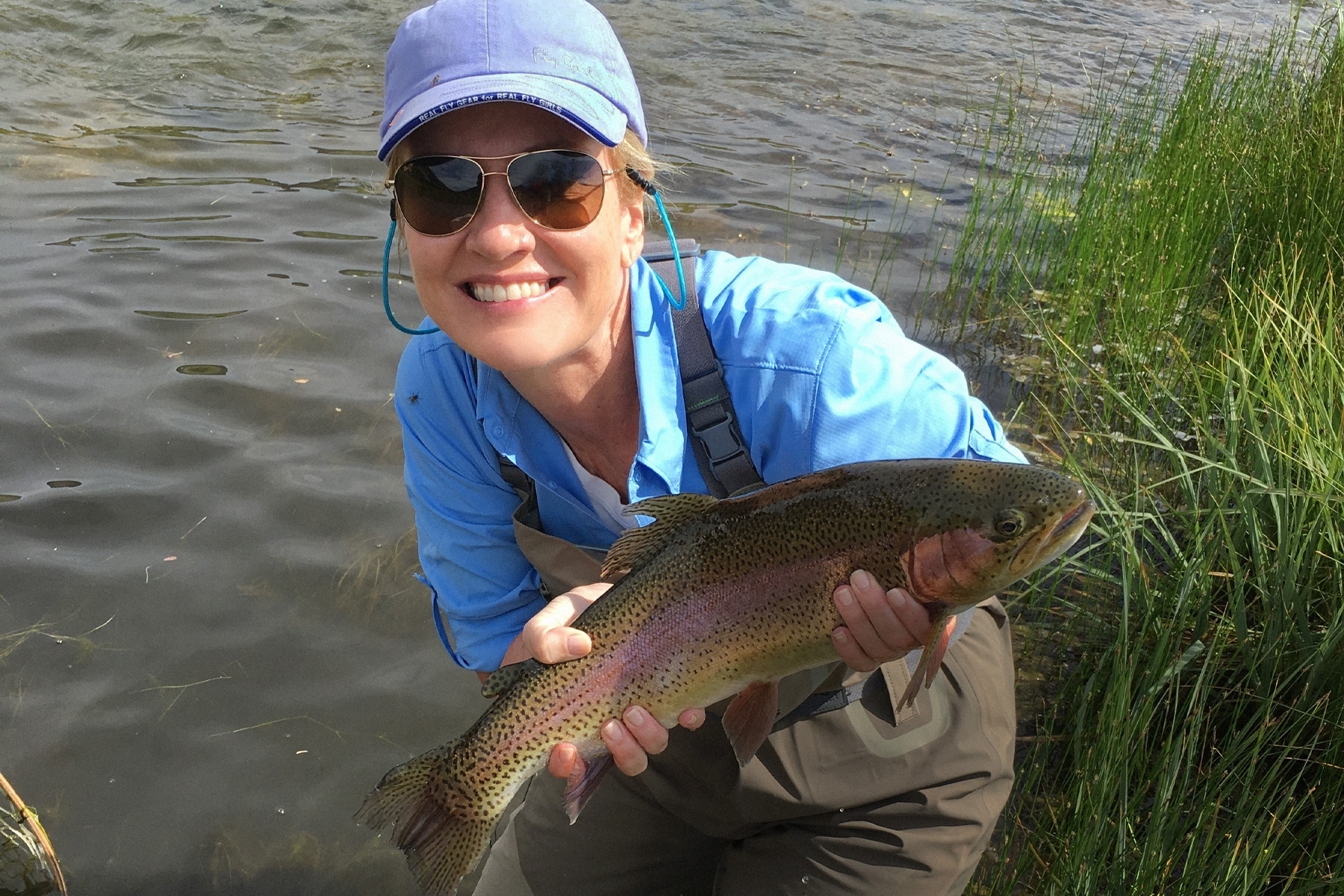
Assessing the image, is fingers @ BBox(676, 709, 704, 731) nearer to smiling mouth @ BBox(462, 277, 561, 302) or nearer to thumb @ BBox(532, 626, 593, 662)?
thumb @ BBox(532, 626, 593, 662)

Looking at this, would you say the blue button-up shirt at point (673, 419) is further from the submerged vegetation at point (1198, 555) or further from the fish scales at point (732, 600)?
the submerged vegetation at point (1198, 555)

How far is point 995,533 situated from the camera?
1.99 metres

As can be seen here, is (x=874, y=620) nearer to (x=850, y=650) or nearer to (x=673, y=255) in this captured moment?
(x=850, y=650)

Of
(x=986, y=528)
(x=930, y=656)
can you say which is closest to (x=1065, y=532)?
(x=986, y=528)

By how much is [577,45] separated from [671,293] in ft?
2.16

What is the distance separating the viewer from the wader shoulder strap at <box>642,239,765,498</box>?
8.74ft

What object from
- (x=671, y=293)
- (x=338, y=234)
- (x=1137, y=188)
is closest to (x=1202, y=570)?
(x=671, y=293)

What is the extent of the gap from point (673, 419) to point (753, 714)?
77cm

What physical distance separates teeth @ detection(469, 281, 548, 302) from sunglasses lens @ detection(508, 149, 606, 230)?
154 millimetres

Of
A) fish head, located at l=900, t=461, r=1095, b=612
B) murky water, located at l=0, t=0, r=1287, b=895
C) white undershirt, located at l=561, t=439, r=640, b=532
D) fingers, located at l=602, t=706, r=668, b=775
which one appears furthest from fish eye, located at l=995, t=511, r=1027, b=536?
murky water, located at l=0, t=0, r=1287, b=895

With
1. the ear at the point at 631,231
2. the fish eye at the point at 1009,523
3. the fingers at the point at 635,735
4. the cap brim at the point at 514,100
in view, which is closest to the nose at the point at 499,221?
the cap brim at the point at 514,100

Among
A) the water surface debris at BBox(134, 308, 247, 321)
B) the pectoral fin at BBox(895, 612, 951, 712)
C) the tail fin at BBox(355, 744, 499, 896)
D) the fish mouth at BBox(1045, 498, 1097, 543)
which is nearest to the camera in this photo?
the fish mouth at BBox(1045, 498, 1097, 543)

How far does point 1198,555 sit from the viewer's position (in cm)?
318

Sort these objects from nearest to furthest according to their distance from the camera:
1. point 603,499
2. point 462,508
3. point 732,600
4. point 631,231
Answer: point 732,600 < point 631,231 < point 603,499 < point 462,508
